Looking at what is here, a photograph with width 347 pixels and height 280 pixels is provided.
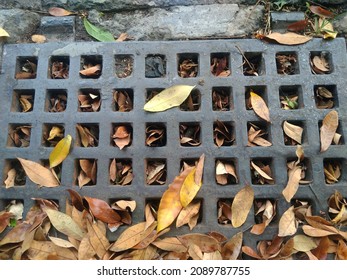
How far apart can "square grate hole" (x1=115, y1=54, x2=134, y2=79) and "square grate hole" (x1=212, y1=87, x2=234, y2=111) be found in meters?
0.40

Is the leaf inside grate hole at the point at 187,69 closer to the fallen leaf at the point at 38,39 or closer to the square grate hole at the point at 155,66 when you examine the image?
the square grate hole at the point at 155,66

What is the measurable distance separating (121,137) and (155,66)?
375 millimetres

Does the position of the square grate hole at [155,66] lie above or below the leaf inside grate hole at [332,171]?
above

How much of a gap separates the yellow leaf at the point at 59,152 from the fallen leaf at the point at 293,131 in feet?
3.03

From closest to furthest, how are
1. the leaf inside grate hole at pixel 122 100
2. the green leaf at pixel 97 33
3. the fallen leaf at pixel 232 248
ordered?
the fallen leaf at pixel 232 248 → the leaf inside grate hole at pixel 122 100 → the green leaf at pixel 97 33

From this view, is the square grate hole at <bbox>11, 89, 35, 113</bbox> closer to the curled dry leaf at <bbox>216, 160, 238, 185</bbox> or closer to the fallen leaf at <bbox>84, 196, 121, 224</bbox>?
the fallen leaf at <bbox>84, 196, 121, 224</bbox>

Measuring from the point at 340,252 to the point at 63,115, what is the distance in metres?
1.27

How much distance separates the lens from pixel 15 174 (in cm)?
175

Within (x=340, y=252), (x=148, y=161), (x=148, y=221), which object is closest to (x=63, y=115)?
(x=148, y=161)

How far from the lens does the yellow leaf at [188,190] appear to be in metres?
1.62

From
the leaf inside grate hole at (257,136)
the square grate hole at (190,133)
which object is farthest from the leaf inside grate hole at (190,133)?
the leaf inside grate hole at (257,136)

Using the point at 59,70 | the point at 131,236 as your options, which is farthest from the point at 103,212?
the point at 59,70

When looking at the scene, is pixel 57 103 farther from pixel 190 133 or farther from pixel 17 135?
pixel 190 133
